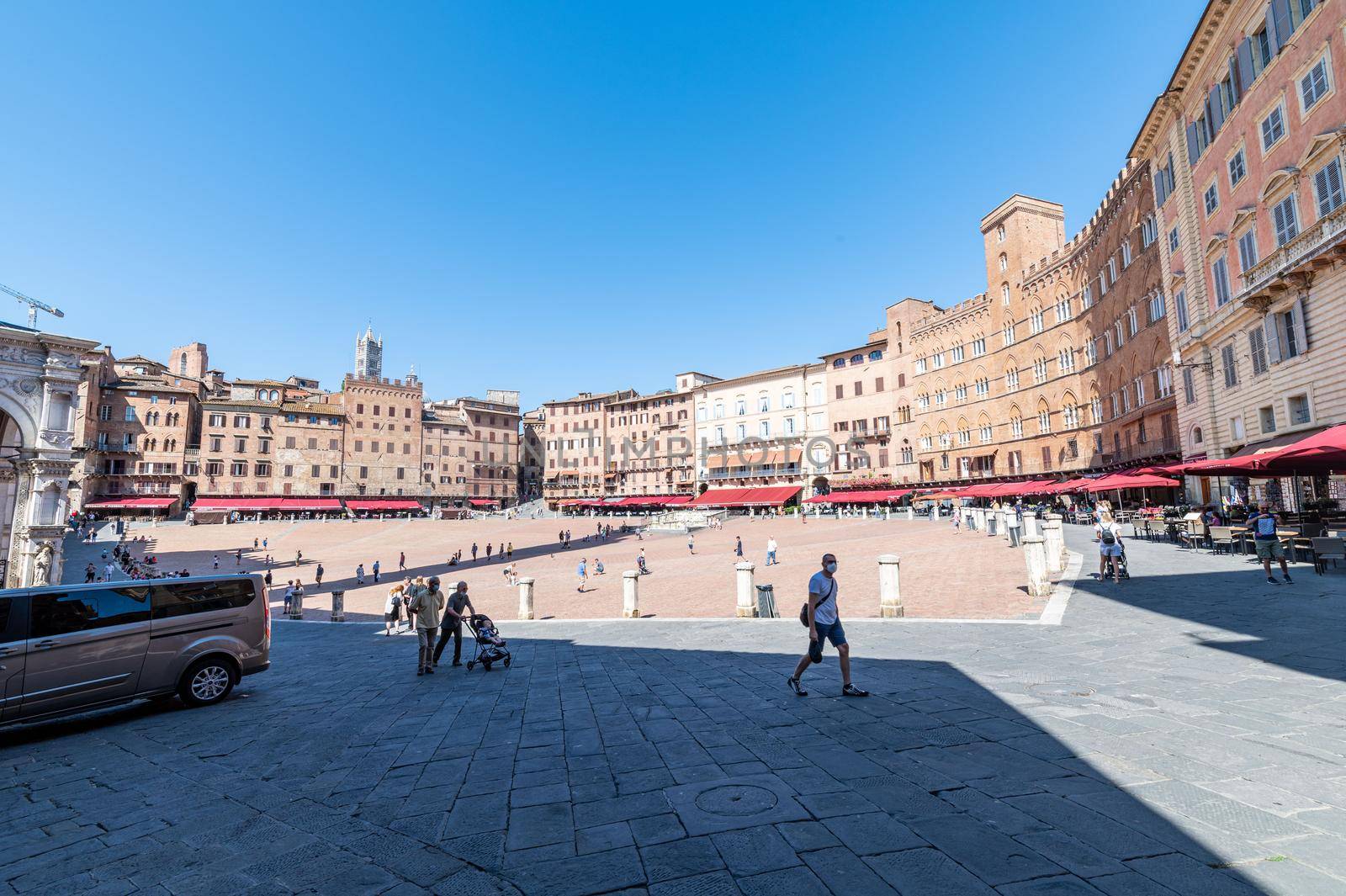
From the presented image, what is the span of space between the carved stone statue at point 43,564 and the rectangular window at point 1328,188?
43.5 meters

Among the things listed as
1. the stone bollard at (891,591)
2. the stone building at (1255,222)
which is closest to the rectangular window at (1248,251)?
the stone building at (1255,222)

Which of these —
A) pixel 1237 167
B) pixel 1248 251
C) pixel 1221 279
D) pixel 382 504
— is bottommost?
pixel 382 504

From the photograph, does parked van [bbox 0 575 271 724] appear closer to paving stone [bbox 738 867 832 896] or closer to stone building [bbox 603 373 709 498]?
paving stone [bbox 738 867 832 896]

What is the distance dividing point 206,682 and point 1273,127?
28.6m

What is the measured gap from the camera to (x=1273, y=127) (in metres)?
18.8

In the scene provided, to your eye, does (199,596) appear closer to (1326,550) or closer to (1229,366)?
(1326,550)

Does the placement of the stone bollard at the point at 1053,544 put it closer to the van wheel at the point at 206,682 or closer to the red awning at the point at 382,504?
the van wheel at the point at 206,682

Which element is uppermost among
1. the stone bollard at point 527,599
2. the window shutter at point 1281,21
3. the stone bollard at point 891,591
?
the window shutter at point 1281,21

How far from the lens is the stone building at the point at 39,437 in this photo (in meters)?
25.2

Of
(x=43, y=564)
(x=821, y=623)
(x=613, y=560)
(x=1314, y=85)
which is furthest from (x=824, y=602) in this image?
(x=43, y=564)

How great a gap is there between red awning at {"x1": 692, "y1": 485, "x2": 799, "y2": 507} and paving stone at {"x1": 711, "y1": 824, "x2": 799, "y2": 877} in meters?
58.4

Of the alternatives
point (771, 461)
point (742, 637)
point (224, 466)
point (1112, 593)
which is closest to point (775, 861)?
point (742, 637)

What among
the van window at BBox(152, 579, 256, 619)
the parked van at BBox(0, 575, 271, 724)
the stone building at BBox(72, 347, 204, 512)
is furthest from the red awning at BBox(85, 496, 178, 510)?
the van window at BBox(152, 579, 256, 619)

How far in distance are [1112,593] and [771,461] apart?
5697cm
